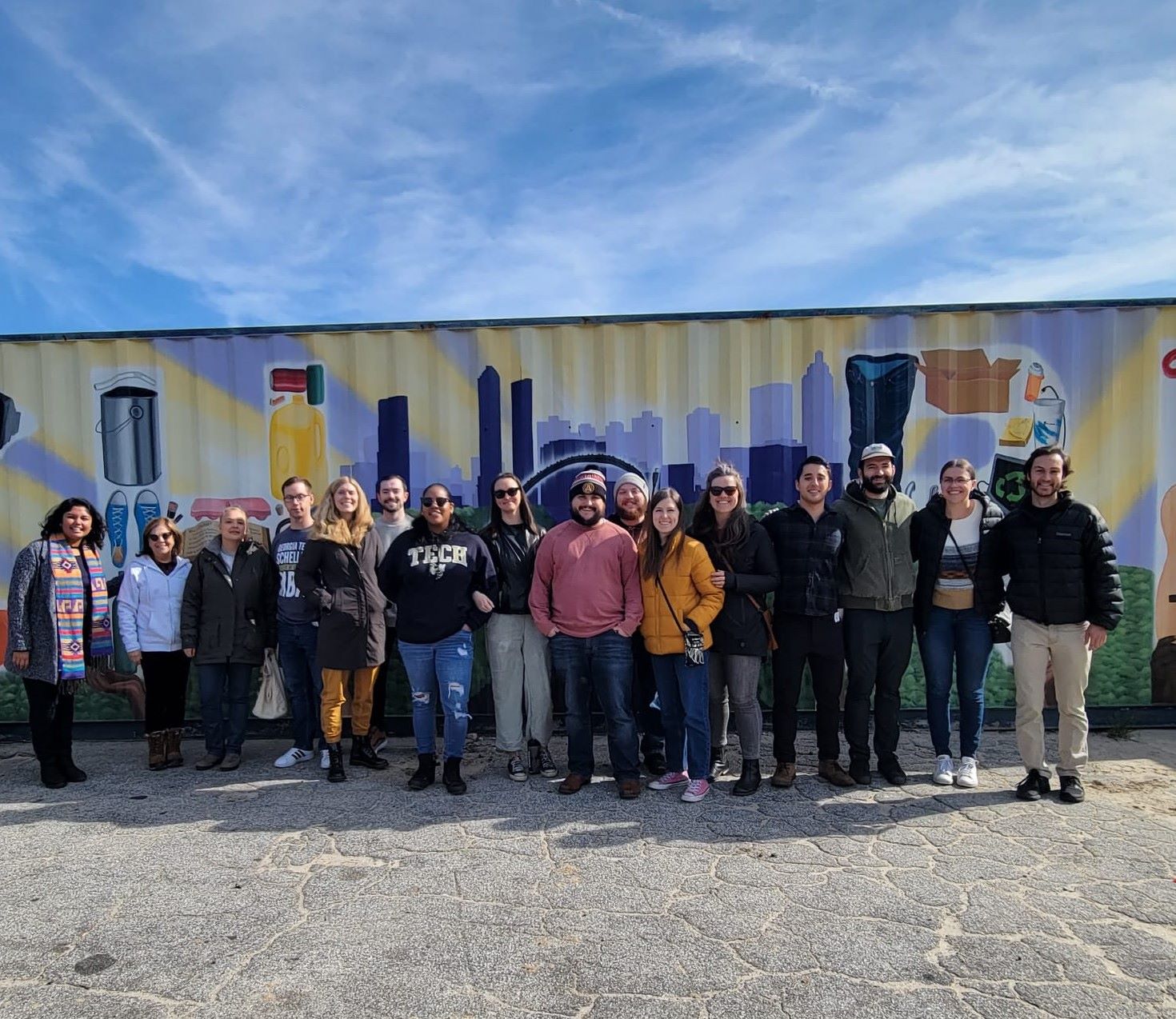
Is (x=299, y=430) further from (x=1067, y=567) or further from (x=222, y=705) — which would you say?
(x=1067, y=567)

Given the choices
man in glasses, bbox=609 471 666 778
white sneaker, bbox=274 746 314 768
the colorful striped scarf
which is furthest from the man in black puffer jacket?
the colorful striped scarf

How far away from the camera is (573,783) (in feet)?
14.5

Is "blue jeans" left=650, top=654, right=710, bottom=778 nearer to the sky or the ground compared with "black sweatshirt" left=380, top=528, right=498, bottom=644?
nearer to the ground

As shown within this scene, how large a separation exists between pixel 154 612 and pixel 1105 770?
619cm

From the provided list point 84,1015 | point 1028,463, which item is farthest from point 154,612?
point 1028,463

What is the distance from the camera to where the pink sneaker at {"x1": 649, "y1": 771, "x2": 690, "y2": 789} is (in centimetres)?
445

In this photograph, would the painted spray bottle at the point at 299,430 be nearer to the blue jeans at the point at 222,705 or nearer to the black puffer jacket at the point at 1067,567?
the blue jeans at the point at 222,705

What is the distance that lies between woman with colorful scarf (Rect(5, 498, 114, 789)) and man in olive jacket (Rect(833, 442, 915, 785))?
15.5ft

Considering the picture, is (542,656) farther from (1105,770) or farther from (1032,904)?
(1105,770)

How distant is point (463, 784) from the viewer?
14.8 feet

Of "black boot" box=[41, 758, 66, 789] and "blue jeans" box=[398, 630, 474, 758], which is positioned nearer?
"blue jeans" box=[398, 630, 474, 758]

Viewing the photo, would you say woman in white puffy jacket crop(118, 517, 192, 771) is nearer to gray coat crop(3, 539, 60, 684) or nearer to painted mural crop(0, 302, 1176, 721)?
gray coat crop(3, 539, 60, 684)

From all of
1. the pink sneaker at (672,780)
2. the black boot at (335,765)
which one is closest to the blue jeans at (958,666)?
the pink sneaker at (672,780)

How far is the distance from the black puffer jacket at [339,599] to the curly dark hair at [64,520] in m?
1.48
